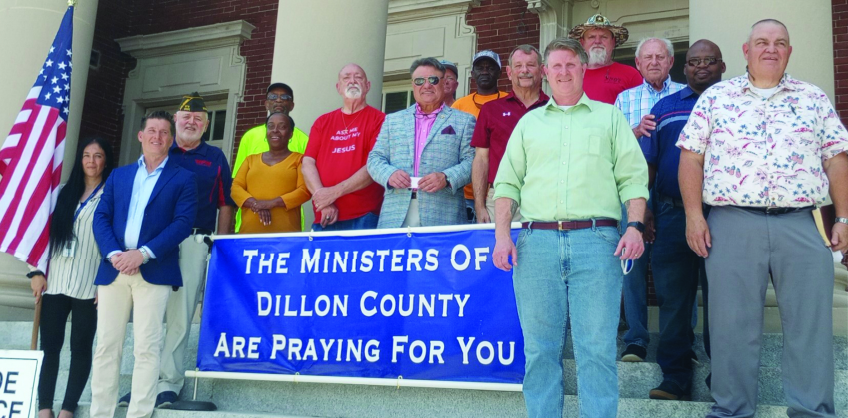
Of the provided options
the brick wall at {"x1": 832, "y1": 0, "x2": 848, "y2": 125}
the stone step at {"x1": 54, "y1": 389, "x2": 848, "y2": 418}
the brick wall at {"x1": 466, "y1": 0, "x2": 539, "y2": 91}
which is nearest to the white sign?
the stone step at {"x1": 54, "y1": 389, "x2": 848, "y2": 418}

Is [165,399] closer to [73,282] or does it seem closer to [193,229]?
[73,282]

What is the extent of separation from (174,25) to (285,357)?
812 centimetres

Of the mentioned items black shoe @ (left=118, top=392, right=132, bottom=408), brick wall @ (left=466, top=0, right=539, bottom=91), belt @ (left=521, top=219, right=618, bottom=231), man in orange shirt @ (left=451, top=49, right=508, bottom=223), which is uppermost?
brick wall @ (left=466, top=0, right=539, bottom=91)

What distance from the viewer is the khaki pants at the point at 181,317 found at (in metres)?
5.59

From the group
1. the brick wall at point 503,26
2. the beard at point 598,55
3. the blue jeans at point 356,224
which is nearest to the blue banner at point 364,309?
the blue jeans at point 356,224

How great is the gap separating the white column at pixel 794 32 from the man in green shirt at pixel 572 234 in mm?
2119

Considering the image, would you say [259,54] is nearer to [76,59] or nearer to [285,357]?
[76,59]

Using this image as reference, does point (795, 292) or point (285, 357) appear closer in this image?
point (795, 292)

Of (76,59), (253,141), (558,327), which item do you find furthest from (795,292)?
(76,59)

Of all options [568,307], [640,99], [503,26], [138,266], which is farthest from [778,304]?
[503,26]

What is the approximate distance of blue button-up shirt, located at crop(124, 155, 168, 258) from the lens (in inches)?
211

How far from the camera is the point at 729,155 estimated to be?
4.17 metres

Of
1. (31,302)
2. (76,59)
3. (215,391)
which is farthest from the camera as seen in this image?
(76,59)

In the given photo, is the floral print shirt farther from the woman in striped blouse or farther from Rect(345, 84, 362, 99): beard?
the woman in striped blouse
